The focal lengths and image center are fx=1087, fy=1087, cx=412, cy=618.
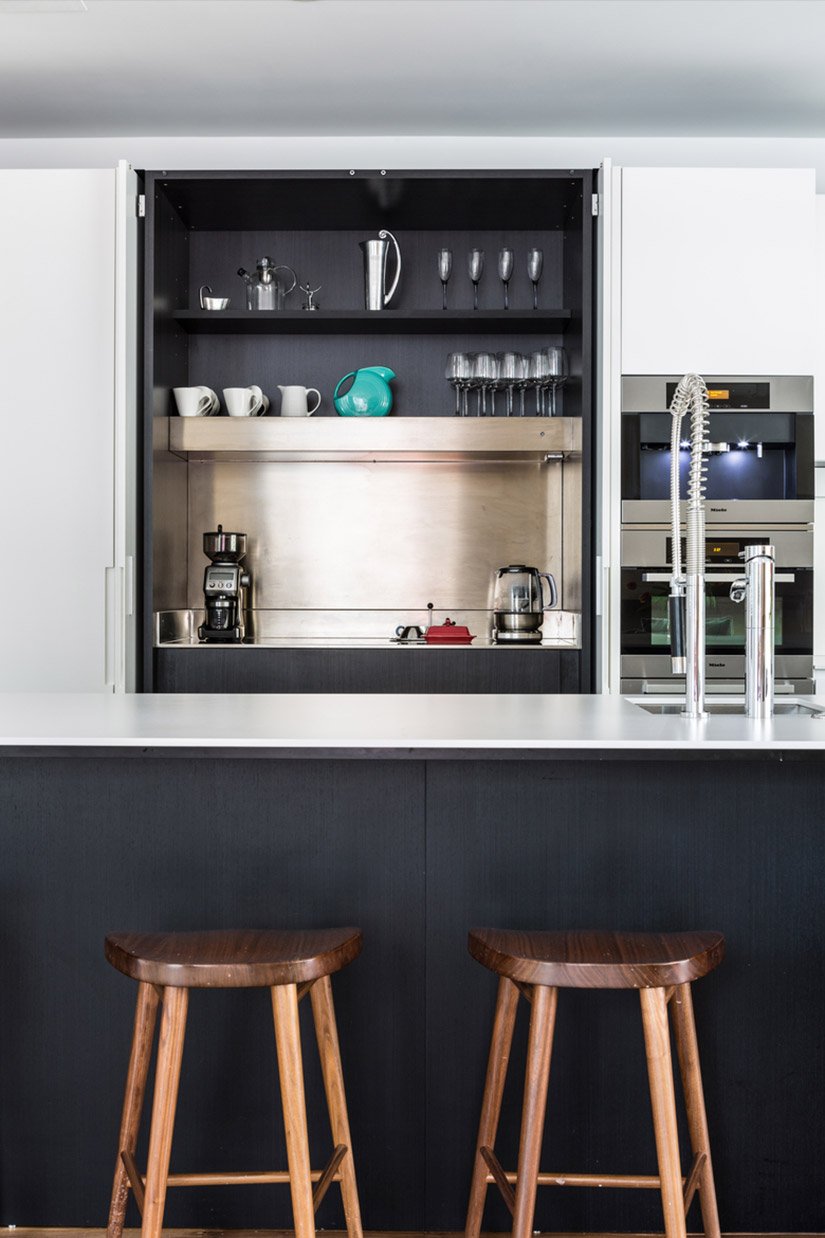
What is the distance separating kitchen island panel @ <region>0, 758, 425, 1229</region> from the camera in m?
1.82

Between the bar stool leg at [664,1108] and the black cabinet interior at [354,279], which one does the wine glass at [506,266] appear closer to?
the black cabinet interior at [354,279]

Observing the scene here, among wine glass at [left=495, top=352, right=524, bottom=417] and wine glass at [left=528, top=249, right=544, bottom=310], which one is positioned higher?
wine glass at [left=528, top=249, right=544, bottom=310]

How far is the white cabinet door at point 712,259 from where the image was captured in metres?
3.44

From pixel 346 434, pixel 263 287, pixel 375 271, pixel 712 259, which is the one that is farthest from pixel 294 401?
pixel 712 259

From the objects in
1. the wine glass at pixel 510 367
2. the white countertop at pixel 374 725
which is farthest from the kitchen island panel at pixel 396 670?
the white countertop at pixel 374 725

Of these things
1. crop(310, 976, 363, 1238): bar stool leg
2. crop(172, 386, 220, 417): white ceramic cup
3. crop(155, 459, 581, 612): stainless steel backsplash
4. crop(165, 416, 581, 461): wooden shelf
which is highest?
crop(172, 386, 220, 417): white ceramic cup

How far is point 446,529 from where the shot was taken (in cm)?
412

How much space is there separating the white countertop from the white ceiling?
1860mm

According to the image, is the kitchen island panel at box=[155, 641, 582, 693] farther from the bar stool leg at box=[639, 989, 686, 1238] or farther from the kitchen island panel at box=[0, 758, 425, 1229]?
the bar stool leg at box=[639, 989, 686, 1238]

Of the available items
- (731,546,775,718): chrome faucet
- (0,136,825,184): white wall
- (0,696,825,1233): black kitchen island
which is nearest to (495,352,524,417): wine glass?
(0,136,825,184): white wall

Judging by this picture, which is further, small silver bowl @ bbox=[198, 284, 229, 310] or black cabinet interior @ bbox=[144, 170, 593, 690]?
small silver bowl @ bbox=[198, 284, 229, 310]

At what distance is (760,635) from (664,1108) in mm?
901

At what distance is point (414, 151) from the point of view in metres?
3.95

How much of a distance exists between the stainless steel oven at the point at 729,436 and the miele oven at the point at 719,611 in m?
0.06
